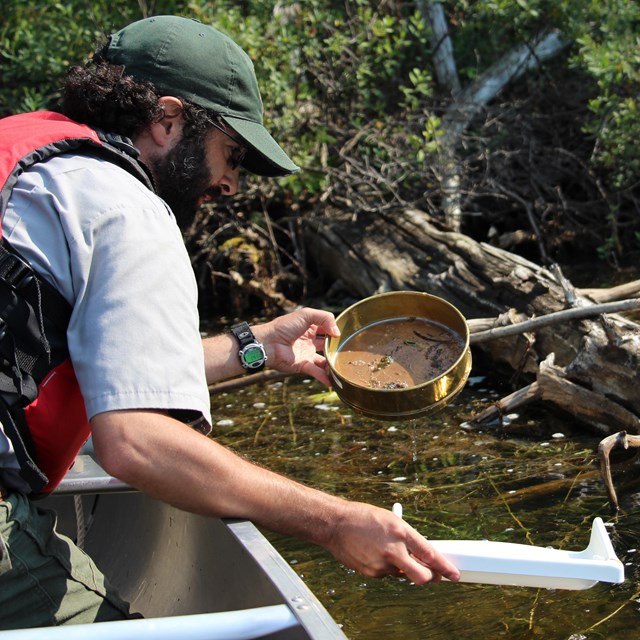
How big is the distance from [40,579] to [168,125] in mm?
1301

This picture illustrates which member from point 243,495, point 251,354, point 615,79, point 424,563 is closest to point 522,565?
point 424,563

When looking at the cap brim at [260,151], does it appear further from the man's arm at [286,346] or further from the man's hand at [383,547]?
the man's hand at [383,547]

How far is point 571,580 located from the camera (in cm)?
234

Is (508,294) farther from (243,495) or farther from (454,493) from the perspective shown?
(243,495)

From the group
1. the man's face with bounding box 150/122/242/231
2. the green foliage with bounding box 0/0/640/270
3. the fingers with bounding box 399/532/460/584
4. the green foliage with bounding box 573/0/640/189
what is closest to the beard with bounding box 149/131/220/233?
the man's face with bounding box 150/122/242/231

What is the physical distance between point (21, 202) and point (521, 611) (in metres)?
2.16

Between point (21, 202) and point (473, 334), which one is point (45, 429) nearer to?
point (21, 202)

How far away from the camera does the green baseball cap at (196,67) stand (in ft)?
9.02

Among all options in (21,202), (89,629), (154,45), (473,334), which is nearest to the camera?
(89,629)

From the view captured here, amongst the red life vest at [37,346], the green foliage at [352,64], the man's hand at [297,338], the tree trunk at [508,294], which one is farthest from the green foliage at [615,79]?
the red life vest at [37,346]

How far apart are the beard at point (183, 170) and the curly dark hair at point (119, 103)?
4 cm

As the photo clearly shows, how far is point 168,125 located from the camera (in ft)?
9.07

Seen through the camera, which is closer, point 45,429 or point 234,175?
point 45,429

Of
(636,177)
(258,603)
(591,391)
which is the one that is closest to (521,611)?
(258,603)
